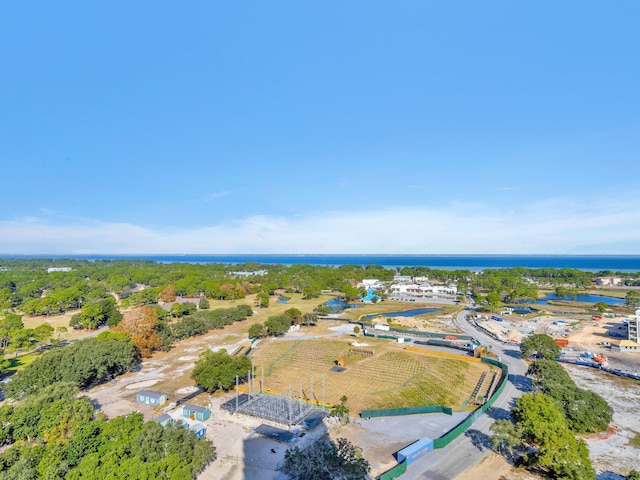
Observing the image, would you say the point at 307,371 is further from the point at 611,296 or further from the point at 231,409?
the point at 611,296

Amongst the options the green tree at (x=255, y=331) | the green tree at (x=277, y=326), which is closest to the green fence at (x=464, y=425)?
the green tree at (x=277, y=326)

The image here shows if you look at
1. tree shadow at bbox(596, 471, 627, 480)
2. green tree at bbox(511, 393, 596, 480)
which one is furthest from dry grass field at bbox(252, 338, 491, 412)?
tree shadow at bbox(596, 471, 627, 480)

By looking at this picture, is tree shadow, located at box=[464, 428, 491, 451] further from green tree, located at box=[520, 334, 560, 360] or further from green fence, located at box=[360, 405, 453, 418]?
green tree, located at box=[520, 334, 560, 360]

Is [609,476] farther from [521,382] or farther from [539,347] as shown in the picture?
[539,347]

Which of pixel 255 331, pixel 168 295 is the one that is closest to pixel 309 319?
pixel 255 331

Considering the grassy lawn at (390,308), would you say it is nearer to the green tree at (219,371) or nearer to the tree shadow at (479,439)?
the green tree at (219,371)
